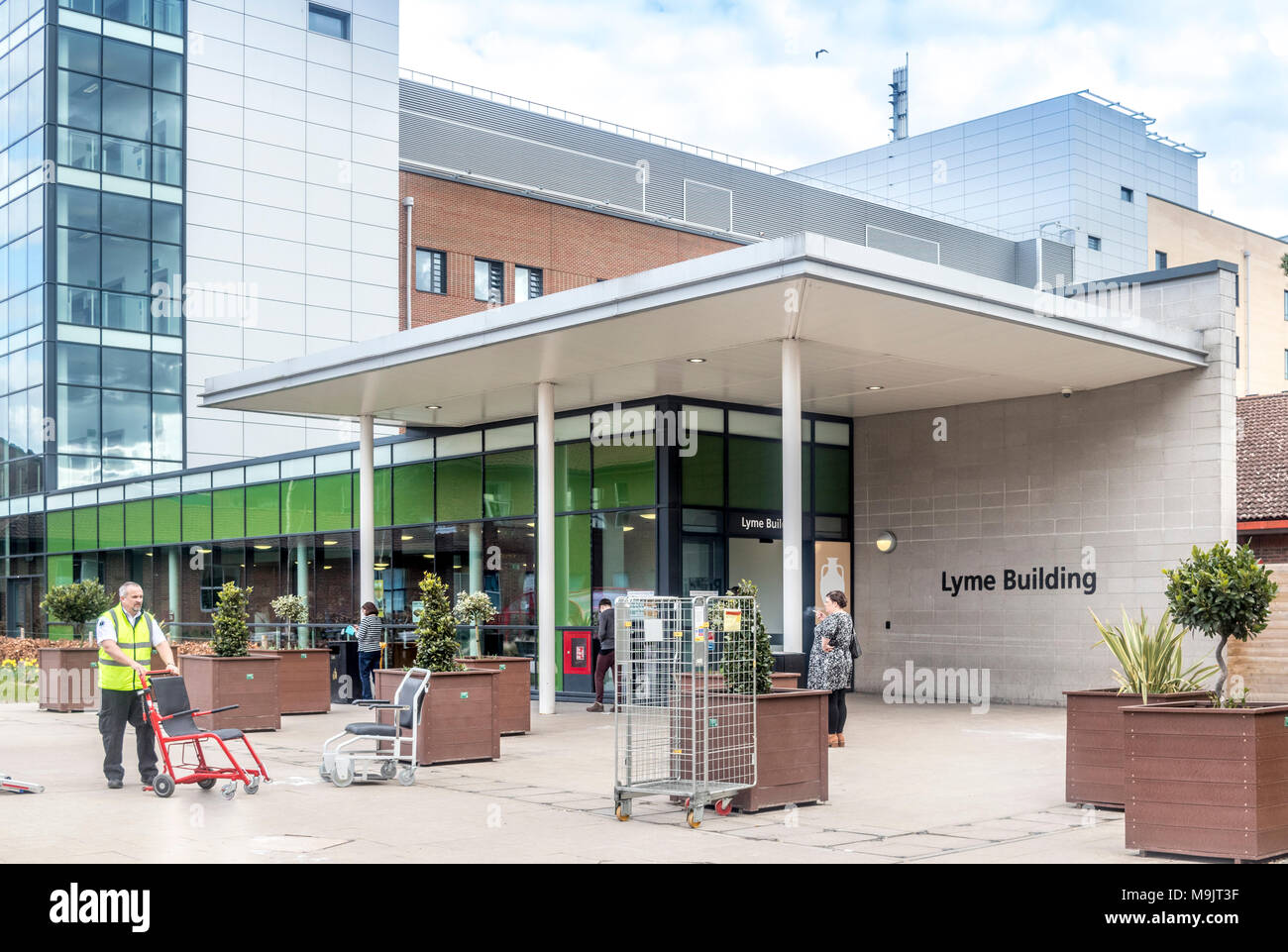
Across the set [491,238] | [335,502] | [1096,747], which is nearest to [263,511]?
[335,502]

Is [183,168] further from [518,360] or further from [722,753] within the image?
[722,753]

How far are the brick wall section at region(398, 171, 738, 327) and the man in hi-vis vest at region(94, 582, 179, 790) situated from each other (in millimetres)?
26227

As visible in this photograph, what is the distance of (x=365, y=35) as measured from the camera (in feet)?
132

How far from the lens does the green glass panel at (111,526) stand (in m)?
34.2

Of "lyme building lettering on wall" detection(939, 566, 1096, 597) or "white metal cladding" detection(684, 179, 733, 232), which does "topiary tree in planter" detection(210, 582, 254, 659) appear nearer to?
"lyme building lettering on wall" detection(939, 566, 1096, 597)

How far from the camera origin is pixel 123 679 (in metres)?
12.3

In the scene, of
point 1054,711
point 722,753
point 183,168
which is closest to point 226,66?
point 183,168

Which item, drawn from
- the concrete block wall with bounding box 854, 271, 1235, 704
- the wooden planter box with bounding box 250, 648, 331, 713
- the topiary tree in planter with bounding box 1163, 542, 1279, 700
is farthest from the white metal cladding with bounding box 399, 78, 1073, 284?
the topiary tree in planter with bounding box 1163, 542, 1279, 700

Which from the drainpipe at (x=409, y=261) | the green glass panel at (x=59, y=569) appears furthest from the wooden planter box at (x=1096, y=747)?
the green glass panel at (x=59, y=569)

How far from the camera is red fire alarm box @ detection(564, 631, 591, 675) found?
2183 centimetres

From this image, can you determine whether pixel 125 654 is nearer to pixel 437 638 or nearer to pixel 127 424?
pixel 437 638

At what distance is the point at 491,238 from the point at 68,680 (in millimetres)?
20359

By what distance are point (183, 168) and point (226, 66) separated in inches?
124

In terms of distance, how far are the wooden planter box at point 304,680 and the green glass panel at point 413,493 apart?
522cm
